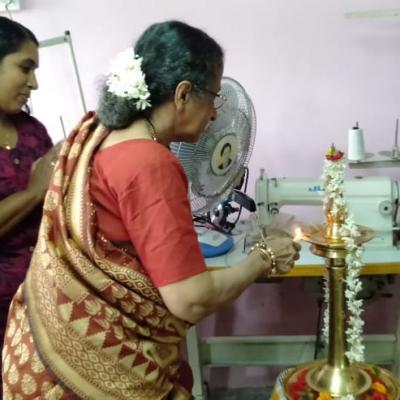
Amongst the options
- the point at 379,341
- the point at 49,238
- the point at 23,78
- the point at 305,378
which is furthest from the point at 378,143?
the point at 49,238

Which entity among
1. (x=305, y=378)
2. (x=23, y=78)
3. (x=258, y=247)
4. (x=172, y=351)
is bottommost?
(x=305, y=378)

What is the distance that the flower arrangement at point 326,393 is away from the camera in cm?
133

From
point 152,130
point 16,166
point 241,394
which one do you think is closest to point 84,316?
point 152,130

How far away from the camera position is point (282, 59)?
85.5 inches

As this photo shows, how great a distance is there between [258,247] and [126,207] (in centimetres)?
34

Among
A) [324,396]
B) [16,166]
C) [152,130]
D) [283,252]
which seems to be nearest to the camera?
[152,130]

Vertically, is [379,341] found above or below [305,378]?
below

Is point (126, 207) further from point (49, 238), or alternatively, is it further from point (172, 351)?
point (172, 351)

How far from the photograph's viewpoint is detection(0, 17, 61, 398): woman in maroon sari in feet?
4.55

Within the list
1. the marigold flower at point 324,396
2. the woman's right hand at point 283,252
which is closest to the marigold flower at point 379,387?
the marigold flower at point 324,396

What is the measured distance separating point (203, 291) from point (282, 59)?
4.56 ft

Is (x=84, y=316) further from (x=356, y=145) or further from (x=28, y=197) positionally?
(x=356, y=145)

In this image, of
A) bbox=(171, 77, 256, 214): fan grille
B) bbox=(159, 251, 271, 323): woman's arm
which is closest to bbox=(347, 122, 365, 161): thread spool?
bbox=(171, 77, 256, 214): fan grille

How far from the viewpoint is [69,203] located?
3.56ft
